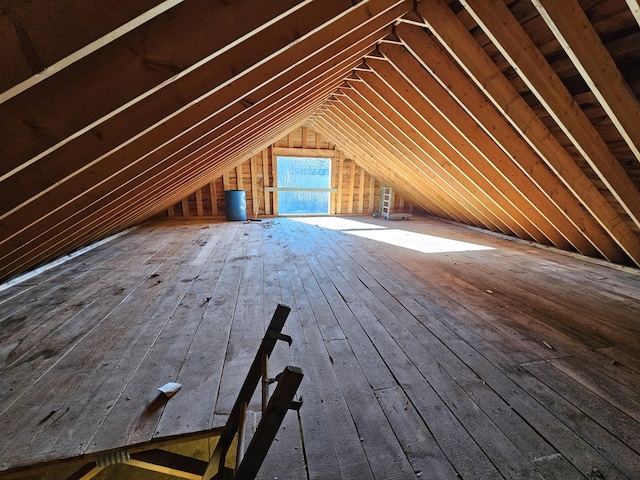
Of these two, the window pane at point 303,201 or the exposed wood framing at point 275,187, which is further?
the window pane at point 303,201

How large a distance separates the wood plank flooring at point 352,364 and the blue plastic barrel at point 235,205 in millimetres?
3421

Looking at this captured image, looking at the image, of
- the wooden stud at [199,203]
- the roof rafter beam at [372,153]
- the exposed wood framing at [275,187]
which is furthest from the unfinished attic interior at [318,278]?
the exposed wood framing at [275,187]

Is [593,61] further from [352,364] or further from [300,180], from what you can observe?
[300,180]

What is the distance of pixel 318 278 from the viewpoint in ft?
10.3

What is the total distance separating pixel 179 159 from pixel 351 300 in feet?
6.80

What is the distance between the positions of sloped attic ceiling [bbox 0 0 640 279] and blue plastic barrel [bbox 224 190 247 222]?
133 inches

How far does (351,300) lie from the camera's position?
102 inches

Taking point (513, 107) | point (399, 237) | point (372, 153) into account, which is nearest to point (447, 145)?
point (513, 107)

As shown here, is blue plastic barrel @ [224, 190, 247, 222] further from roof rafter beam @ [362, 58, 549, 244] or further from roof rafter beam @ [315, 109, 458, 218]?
roof rafter beam @ [362, 58, 549, 244]

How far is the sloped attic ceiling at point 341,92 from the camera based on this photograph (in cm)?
102

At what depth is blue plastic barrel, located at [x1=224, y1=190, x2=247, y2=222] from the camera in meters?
6.75

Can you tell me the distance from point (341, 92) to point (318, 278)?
3.43 meters

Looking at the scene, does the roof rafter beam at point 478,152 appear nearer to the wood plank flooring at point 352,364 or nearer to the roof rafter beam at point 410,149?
the roof rafter beam at point 410,149

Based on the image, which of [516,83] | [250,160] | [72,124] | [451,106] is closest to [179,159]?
[72,124]
